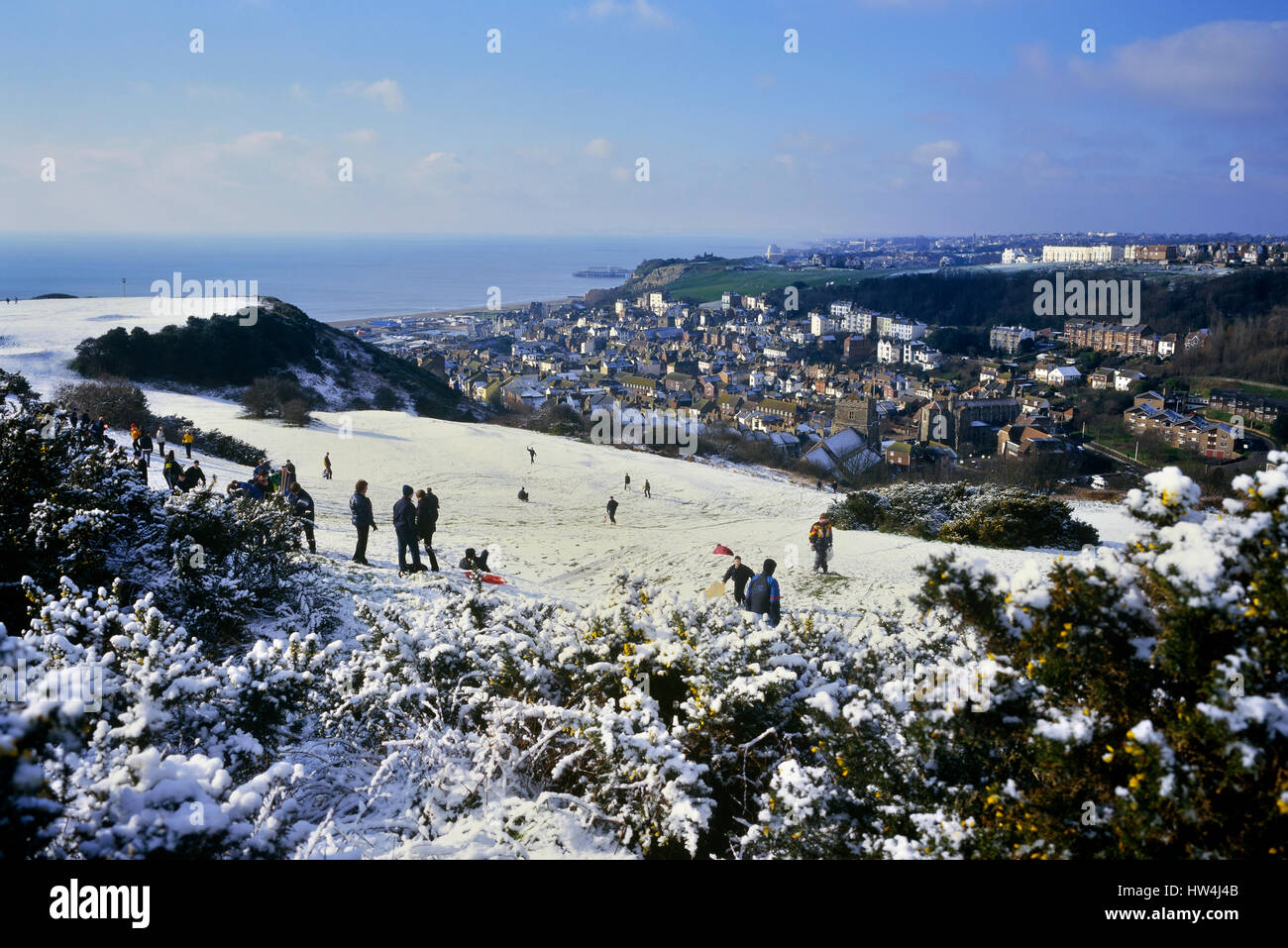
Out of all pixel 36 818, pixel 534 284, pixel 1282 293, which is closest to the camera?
pixel 36 818

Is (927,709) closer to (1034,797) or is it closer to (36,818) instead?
(1034,797)

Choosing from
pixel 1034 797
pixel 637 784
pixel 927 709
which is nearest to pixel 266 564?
pixel 637 784

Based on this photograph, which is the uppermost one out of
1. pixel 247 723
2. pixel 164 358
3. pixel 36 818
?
pixel 164 358

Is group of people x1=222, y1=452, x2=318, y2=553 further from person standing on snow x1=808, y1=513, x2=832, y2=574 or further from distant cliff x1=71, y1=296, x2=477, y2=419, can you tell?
distant cliff x1=71, y1=296, x2=477, y2=419

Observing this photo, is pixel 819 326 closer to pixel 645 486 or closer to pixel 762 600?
pixel 645 486

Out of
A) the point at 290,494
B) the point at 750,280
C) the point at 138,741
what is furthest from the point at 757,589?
the point at 750,280

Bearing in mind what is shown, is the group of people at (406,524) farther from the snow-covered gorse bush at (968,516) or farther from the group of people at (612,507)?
the snow-covered gorse bush at (968,516)

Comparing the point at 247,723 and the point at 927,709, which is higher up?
the point at 927,709

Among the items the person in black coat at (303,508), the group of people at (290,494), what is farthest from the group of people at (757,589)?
the person in black coat at (303,508)
